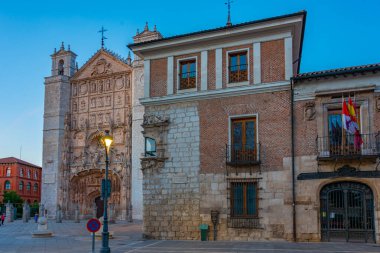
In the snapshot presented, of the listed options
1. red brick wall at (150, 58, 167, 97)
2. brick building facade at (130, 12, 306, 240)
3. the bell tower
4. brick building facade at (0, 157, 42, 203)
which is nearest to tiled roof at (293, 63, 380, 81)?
brick building facade at (130, 12, 306, 240)

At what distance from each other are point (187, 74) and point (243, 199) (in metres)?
6.86

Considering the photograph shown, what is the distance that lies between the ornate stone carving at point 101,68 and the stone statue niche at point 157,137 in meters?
29.8

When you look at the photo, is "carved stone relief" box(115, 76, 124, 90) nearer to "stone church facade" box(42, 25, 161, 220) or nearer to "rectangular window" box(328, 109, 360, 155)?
"stone church facade" box(42, 25, 161, 220)

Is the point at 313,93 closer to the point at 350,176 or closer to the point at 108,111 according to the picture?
the point at 350,176

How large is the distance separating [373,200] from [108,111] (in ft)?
116

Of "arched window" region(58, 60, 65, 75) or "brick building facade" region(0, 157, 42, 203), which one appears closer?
"arched window" region(58, 60, 65, 75)

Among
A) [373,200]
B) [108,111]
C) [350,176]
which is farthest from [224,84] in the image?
[108,111]

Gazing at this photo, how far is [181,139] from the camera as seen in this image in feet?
68.9

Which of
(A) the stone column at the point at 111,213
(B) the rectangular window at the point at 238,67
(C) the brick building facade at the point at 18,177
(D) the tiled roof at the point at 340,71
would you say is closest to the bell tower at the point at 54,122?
(A) the stone column at the point at 111,213

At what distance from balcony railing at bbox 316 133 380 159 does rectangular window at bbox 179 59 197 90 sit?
6.81 meters

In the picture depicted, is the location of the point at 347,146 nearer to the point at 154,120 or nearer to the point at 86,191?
the point at 154,120

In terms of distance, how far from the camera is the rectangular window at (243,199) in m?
19.2

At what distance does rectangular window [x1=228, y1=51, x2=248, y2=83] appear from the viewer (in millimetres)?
20422

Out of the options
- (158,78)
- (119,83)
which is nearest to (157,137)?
(158,78)
